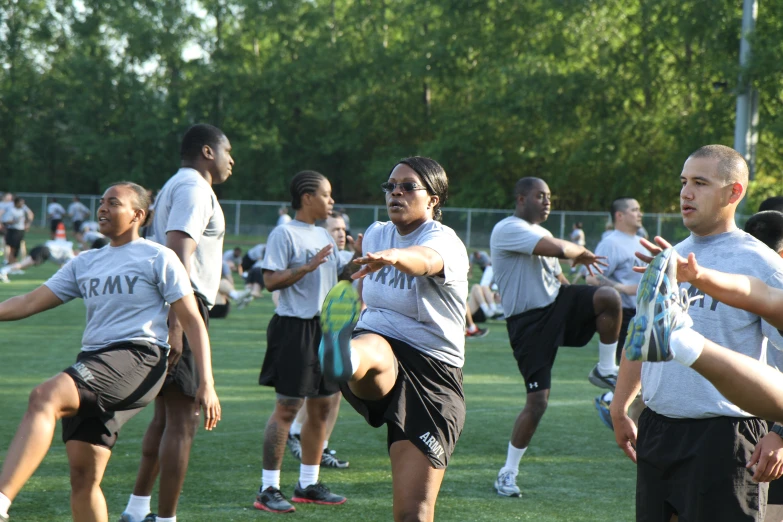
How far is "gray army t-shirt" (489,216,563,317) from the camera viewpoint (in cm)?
703

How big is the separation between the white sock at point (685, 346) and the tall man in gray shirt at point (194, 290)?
2.95 metres

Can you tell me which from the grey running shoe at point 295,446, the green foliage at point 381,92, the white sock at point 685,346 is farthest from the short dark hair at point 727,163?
the green foliage at point 381,92

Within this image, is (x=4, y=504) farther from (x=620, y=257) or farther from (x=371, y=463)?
(x=620, y=257)

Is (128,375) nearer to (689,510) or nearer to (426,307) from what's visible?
(426,307)

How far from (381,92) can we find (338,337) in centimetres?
4700

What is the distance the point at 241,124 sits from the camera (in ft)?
176


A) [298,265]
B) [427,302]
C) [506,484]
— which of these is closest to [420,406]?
[427,302]

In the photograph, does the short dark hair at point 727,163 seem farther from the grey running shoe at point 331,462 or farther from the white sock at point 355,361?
the grey running shoe at point 331,462

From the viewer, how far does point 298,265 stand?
6.61 m

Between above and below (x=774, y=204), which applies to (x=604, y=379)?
below

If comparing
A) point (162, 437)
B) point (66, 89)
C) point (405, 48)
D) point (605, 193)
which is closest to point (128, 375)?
point (162, 437)

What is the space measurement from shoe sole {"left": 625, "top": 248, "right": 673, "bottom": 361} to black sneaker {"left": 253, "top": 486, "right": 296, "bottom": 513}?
11.6ft

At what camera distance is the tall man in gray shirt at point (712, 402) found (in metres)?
3.68

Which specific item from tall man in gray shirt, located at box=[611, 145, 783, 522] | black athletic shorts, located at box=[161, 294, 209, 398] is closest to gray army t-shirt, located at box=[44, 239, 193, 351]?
black athletic shorts, located at box=[161, 294, 209, 398]
